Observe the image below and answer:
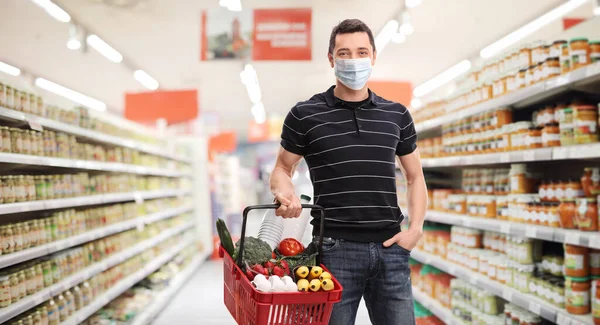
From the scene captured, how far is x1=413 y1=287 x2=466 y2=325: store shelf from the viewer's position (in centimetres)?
411

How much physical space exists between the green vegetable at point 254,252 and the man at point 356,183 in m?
0.21

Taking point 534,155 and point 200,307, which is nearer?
point 534,155

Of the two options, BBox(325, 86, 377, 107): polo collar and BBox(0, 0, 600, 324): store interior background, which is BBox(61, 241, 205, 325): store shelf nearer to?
BBox(0, 0, 600, 324): store interior background

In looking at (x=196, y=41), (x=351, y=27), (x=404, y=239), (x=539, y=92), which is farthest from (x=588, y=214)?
(x=196, y=41)

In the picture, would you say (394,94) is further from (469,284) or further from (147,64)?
(147,64)

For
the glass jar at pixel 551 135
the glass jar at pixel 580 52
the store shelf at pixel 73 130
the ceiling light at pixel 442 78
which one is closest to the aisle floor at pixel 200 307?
the store shelf at pixel 73 130

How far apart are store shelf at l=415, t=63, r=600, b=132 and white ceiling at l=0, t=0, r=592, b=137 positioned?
5.19 m

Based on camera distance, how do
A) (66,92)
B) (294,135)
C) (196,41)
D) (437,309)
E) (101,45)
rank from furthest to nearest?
1. (66,92)
2. (196,41)
3. (101,45)
4. (437,309)
5. (294,135)

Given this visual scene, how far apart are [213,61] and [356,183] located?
7.59 metres

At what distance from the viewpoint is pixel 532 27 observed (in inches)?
376

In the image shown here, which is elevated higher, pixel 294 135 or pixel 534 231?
pixel 294 135

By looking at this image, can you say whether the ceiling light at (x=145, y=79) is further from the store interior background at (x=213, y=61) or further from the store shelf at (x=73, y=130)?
the store shelf at (x=73, y=130)

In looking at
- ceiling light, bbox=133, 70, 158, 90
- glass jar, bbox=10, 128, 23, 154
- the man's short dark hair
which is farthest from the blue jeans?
ceiling light, bbox=133, 70, 158, 90

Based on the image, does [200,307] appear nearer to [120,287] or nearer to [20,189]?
[120,287]
